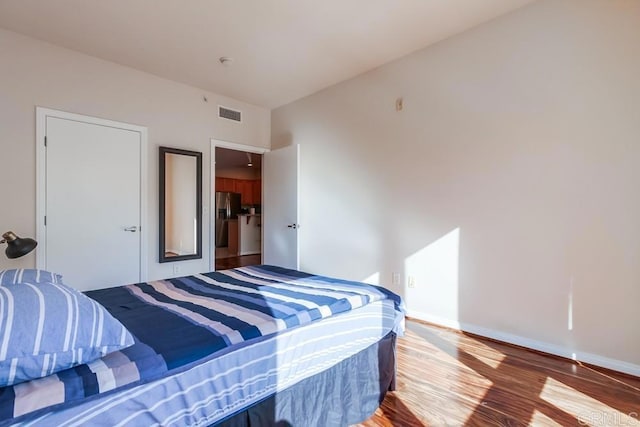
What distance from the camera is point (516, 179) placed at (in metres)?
2.65

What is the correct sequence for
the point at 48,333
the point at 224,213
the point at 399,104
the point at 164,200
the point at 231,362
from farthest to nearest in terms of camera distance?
the point at 224,213 → the point at 164,200 → the point at 399,104 → the point at 231,362 → the point at 48,333

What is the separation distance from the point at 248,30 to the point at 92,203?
2.33 m

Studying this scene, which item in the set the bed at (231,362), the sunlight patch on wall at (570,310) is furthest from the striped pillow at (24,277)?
the sunlight patch on wall at (570,310)

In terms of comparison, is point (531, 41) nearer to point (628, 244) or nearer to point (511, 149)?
point (511, 149)

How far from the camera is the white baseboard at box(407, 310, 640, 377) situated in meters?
2.20

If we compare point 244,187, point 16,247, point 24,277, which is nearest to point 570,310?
point 24,277

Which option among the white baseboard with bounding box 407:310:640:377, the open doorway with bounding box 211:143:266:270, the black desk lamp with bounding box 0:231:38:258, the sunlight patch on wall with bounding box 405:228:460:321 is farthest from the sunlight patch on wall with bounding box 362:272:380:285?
the open doorway with bounding box 211:143:266:270

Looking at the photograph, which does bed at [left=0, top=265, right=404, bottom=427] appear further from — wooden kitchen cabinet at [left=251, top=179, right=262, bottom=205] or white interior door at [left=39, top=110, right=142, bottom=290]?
wooden kitchen cabinet at [left=251, top=179, right=262, bottom=205]

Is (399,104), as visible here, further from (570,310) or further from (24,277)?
(24,277)

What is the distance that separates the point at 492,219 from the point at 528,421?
61.3 inches

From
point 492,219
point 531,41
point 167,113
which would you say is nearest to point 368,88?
point 531,41

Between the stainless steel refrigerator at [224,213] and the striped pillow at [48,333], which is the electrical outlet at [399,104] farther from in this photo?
the stainless steel refrigerator at [224,213]

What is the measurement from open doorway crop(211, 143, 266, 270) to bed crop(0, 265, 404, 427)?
5.02 meters

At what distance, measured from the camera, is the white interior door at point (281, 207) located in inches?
168
